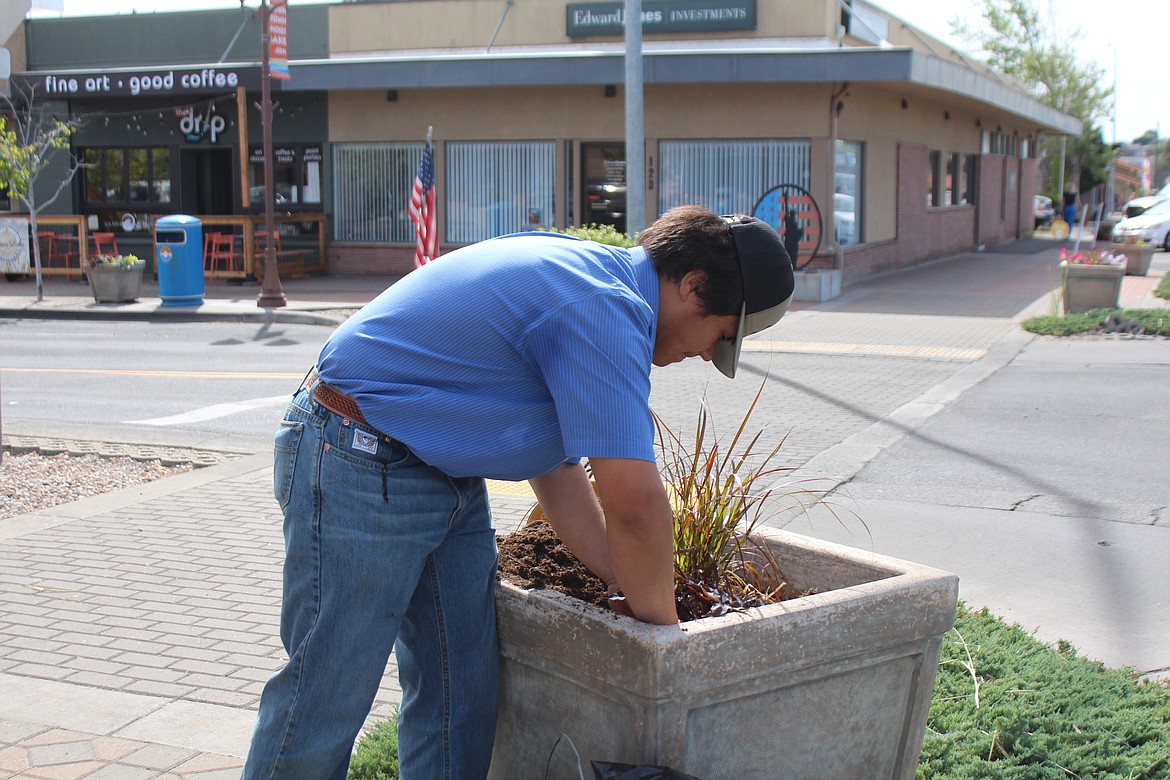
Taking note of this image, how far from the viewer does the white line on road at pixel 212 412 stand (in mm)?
9633

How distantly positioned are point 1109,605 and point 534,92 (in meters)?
19.2

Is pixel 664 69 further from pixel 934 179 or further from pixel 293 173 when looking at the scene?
pixel 934 179

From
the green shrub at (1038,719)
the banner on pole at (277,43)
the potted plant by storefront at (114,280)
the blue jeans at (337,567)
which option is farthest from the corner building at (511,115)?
the blue jeans at (337,567)

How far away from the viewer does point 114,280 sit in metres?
19.7

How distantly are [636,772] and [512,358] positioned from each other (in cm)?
83

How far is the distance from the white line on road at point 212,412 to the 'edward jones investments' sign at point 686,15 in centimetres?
1490

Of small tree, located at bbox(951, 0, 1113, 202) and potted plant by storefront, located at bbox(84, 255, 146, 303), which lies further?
small tree, located at bbox(951, 0, 1113, 202)

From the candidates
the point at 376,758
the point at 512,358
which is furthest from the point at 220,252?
the point at 512,358

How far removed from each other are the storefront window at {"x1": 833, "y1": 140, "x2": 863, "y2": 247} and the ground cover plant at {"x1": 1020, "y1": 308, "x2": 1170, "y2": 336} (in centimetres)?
654

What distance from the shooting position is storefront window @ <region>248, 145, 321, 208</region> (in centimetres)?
2486

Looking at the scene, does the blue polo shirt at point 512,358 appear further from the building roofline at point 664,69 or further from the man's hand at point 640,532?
the building roofline at point 664,69

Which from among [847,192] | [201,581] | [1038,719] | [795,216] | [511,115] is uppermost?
[511,115]

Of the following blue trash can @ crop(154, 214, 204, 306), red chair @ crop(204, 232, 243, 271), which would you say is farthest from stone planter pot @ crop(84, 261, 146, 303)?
red chair @ crop(204, 232, 243, 271)

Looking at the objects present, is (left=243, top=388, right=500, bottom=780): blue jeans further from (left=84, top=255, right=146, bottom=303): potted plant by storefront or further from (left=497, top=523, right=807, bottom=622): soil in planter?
(left=84, top=255, right=146, bottom=303): potted plant by storefront
